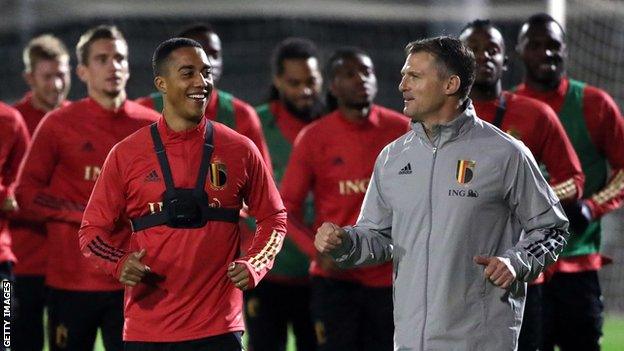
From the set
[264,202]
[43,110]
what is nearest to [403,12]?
[43,110]

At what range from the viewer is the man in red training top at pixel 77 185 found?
26.1 ft

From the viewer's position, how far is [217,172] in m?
6.47

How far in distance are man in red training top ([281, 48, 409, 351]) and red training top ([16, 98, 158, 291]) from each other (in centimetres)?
105

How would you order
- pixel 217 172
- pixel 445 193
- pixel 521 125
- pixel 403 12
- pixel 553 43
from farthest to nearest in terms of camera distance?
pixel 403 12, pixel 553 43, pixel 521 125, pixel 217 172, pixel 445 193

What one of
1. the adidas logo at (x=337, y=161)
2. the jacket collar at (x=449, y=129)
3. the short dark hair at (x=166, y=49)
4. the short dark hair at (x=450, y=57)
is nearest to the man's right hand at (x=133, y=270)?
the short dark hair at (x=166, y=49)

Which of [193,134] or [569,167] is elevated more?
[193,134]

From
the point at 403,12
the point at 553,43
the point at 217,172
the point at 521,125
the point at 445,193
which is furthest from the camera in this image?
the point at 403,12

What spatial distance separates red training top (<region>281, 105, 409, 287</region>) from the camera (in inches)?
338

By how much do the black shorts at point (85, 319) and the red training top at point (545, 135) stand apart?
2.18 m

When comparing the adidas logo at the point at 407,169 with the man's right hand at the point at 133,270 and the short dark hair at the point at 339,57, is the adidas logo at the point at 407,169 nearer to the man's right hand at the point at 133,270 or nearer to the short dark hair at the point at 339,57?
the man's right hand at the point at 133,270

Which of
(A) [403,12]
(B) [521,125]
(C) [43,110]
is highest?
(B) [521,125]

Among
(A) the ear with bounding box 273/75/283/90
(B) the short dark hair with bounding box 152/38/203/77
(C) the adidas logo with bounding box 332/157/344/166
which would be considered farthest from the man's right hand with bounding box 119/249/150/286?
(A) the ear with bounding box 273/75/283/90

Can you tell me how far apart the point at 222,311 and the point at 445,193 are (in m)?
1.11

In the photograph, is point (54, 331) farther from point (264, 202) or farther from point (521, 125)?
point (521, 125)
